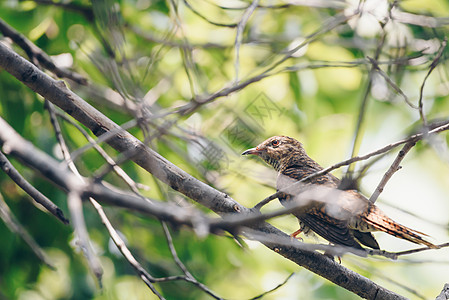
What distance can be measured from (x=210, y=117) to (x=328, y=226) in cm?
153

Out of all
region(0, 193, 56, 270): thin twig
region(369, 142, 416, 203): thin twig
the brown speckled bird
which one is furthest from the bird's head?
region(0, 193, 56, 270): thin twig

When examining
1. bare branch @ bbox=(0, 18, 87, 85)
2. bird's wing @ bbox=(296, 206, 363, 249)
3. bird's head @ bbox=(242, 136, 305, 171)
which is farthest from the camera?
bird's head @ bbox=(242, 136, 305, 171)

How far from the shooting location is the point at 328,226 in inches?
148

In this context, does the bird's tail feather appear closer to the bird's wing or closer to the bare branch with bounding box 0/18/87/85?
the bird's wing

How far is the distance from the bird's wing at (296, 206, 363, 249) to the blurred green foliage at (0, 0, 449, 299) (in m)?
0.21

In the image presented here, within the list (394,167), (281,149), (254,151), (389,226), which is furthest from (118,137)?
(281,149)

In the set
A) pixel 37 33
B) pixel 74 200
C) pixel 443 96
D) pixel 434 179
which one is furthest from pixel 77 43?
pixel 434 179

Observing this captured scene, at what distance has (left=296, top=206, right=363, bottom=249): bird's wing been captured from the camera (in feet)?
12.1

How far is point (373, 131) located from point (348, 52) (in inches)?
43.5

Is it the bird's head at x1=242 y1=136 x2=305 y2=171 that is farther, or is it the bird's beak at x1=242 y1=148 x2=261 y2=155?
the bird's head at x1=242 y1=136 x2=305 y2=171

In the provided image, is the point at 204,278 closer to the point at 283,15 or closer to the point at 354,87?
the point at 354,87

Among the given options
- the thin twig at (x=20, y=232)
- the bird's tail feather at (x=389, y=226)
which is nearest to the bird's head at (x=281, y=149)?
the bird's tail feather at (x=389, y=226)

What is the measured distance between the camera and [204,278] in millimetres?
4805

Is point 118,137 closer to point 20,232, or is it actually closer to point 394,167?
point 20,232
